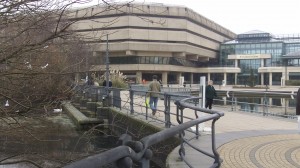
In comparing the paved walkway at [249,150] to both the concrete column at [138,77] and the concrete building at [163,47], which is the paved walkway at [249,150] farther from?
the concrete column at [138,77]

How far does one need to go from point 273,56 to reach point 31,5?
10107 centimetres

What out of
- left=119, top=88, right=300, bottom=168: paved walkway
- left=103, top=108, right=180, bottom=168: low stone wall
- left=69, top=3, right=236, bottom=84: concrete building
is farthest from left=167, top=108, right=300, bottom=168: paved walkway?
left=69, top=3, right=236, bottom=84: concrete building

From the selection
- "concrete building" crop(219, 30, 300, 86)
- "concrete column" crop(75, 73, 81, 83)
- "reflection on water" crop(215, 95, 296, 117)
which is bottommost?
"reflection on water" crop(215, 95, 296, 117)

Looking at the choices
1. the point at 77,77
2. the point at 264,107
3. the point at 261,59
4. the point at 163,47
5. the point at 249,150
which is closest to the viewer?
the point at 77,77

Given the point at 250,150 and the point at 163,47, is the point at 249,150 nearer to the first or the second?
the point at 250,150

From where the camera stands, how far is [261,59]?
100 metres

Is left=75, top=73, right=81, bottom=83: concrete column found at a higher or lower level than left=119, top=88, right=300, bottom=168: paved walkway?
higher

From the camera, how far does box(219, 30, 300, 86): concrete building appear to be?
3770 inches

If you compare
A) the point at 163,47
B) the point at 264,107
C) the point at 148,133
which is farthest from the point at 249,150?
the point at 163,47

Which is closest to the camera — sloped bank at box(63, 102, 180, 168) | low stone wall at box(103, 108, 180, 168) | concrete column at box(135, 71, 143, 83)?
sloped bank at box(63, 102, 180, 168)

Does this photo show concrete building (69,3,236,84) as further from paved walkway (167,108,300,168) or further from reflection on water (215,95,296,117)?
paved walkway (167,108,300,168)

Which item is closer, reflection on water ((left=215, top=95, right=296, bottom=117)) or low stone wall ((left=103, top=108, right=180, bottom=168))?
low stone wall ((left=103, top=108, right=180, bottom=168))

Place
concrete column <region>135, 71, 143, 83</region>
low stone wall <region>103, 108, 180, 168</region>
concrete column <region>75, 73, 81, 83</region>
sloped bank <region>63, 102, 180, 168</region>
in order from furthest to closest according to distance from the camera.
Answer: concrete column <region>135, 71, 143, 83</region>, low stone wall <region>103, 108, 180, 168</region>, sloped bank <region>63, 102, 180, 168</region>, concrete column <region>75, 73, 81, 83</region>

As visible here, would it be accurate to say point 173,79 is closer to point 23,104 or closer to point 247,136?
point 247,136
